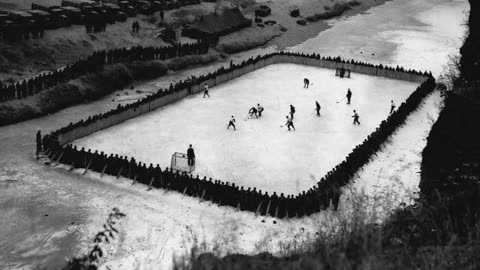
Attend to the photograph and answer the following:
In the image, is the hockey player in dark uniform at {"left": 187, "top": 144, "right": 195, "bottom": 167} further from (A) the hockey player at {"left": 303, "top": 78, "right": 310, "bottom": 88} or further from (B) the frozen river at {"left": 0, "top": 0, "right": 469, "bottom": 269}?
(A) the hockey player at {"left": 303, "top": 78, "right": 310, "bottom": 88}

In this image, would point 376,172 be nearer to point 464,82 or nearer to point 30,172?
point 464,82

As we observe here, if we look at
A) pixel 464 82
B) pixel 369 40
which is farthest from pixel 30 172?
pixel 369 40

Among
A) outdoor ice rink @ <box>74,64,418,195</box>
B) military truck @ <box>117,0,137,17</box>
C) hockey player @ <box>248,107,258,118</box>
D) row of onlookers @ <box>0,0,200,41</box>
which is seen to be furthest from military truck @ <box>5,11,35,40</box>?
hockey player @ <box>248,107,258,118</box>

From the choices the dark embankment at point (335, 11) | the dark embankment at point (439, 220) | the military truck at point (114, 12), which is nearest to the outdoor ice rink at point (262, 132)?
the dark embankment at point (439, 220)

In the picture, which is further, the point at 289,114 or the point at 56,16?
the point at 56,16

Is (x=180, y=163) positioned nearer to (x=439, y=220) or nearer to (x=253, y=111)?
(x=253, y=111)

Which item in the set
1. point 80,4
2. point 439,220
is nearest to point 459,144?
point 439,220

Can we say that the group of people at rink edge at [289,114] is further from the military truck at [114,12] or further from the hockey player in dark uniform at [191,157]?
the military truck at [114,12]
